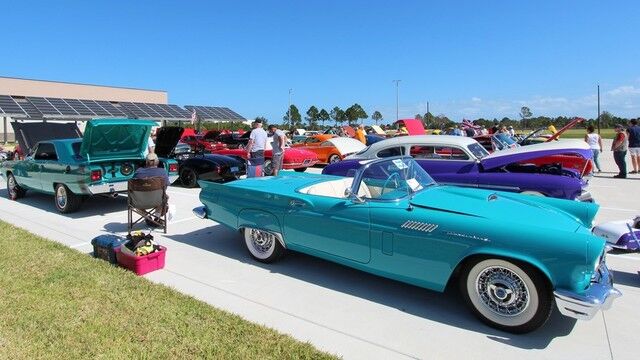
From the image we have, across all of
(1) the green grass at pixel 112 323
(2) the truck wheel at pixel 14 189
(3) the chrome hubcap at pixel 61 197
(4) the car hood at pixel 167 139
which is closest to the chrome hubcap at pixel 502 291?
(1) the green grass at pixel 112 323

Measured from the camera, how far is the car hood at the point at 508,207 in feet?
11.4

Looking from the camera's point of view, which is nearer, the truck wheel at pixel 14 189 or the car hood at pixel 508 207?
the car hood at pixel 508 207

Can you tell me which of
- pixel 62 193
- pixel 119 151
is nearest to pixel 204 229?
pixel 119 151

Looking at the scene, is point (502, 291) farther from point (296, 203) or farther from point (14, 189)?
point (14, 189)

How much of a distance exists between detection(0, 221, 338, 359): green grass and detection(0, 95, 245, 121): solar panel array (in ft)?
95.7

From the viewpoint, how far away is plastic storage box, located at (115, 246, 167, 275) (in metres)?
4.63


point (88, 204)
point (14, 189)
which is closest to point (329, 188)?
point (88, 204)

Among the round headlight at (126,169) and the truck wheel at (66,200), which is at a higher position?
the round headlight at (126,169)

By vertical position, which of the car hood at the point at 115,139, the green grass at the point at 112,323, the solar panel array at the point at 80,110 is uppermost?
the solar panel array at the point at 80,110

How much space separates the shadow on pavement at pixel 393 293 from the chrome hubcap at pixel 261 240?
19 centimetres

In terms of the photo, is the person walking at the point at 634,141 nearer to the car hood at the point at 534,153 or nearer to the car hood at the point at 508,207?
the car hood at the point at 534,153

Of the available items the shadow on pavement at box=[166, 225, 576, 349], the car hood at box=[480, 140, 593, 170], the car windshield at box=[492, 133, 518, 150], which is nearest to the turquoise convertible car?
the shadow on pavement at box=[166, 225, 576, 349]

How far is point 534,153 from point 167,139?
26.5 ft

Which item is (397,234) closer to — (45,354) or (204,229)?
(45,354)
